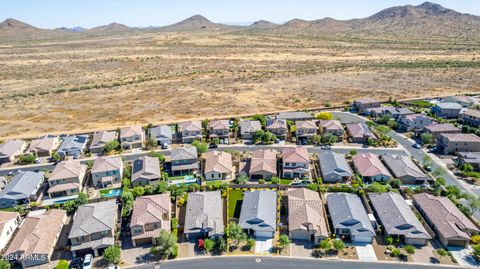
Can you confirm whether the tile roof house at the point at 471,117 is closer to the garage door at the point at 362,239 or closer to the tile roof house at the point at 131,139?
the garage door at the point at 362,239

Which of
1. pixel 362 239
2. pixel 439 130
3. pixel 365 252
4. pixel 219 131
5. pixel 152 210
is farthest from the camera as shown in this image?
pixel 219 131

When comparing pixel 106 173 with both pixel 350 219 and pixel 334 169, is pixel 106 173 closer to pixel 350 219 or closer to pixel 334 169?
pixel 334 169

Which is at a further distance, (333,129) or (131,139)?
(333,129)

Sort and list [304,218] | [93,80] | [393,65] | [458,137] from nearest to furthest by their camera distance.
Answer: [304,218] < [458,137] < [93,80] < [393,65]

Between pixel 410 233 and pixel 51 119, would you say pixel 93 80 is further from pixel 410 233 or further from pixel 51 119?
pixel 410 233

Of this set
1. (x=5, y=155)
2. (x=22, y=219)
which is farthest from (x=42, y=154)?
(x=22, y=219)

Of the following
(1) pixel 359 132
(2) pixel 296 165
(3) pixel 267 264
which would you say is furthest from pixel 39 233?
(1) pixel 359 132
